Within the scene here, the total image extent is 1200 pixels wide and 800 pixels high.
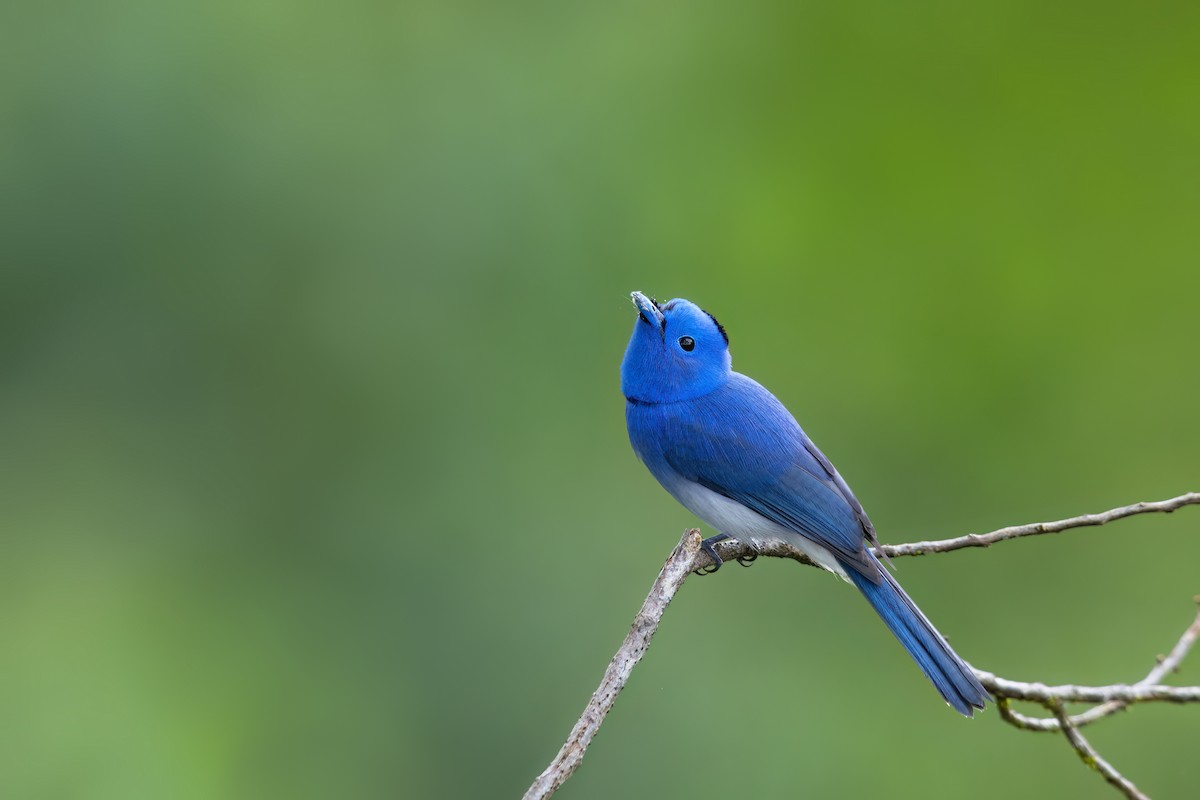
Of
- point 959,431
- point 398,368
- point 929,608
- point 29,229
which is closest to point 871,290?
point 959,431

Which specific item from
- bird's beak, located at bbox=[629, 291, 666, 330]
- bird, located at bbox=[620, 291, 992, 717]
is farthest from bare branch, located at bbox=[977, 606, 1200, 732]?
bird's beak, located at bbox=[629, 291, 666, 330]

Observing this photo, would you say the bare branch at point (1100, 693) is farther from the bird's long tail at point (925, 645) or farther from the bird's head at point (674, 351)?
the bird's head at point (674, 351)

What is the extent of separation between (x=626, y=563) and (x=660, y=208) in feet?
7.31

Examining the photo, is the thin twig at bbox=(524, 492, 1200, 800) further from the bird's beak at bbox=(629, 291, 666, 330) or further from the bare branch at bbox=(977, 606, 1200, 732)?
the bird's beak at bbox=(629, 291, 666, 330)

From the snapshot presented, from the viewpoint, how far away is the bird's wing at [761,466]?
4031mm

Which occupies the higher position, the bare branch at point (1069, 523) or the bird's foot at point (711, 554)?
the bare branch at point (1069, 523)

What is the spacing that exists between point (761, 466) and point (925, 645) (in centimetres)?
72

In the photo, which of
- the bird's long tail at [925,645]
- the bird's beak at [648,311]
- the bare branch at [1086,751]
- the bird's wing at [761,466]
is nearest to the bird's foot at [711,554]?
the bird's wing at [761,466]

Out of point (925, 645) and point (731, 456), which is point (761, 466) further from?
point (925, 645)

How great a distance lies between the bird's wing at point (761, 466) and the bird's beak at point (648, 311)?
28 cm

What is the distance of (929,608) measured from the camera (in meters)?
6.19

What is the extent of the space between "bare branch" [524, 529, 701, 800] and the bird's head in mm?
785

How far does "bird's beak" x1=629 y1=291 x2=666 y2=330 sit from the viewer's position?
163 inches

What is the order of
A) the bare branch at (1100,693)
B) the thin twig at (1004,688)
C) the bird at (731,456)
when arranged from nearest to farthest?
the thin twig at (1004,688) < the bare branch at (1100,693) < the bird at (731,456)
